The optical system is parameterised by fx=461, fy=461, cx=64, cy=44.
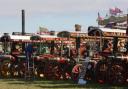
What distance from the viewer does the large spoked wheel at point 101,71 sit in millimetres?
20797

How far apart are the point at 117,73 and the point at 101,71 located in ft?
4.01

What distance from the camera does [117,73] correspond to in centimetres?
1992

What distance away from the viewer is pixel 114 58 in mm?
20344

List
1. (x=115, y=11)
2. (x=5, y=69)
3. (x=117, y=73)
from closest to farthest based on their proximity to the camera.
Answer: (x=117, y=73), (x=5, y=69), (x=115, y=11)

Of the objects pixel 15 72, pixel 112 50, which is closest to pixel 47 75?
pixel 15 72

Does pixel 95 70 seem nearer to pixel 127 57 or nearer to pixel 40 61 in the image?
pixel 127 57

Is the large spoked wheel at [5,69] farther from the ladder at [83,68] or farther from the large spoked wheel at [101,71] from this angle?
the large spoked wheel at [101,71]

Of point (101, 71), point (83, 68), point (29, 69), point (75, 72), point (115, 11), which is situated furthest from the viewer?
point (115, 11)

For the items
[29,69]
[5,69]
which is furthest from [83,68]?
[5,69]

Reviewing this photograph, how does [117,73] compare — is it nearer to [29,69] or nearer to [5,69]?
[29,69]

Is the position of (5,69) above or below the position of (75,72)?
below

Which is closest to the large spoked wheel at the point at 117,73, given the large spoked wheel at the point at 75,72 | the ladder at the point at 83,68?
the ladder at the point at 83,68

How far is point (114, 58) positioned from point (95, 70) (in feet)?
4.53

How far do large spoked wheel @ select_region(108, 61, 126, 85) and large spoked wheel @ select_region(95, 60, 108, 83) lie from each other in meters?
0.43
